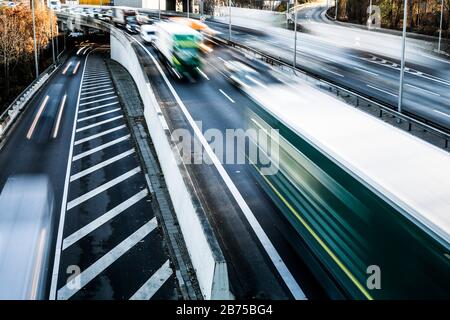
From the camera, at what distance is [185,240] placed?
20078mm

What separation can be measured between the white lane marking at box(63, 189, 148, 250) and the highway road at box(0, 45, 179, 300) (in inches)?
1.5

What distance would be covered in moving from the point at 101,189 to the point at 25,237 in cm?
609

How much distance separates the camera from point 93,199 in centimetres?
2522

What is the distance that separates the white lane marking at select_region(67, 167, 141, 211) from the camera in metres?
24.7

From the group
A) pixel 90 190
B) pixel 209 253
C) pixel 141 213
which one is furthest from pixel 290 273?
pixel 90 190

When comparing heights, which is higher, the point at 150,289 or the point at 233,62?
the point at 233,62

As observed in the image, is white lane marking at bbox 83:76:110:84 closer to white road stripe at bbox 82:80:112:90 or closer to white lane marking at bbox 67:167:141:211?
white road stripe at bbox 82:80:112:90

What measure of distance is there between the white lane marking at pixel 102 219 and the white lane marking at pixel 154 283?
4.21 metres

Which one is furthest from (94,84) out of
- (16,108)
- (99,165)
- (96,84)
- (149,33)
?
(99,165)

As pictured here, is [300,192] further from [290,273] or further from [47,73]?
[47,73]

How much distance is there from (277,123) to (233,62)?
32570mm

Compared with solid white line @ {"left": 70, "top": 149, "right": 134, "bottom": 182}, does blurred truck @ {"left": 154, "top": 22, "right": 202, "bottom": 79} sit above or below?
above

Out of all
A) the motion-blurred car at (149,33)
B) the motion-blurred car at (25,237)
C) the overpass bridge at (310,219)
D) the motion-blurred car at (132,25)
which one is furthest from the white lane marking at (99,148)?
the motion-blurred car at (132,25)

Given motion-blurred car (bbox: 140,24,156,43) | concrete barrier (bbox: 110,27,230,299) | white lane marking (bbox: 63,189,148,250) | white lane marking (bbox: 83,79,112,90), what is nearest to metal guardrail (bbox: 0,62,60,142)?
white lane marking (bbox: 83,79,112,90)
